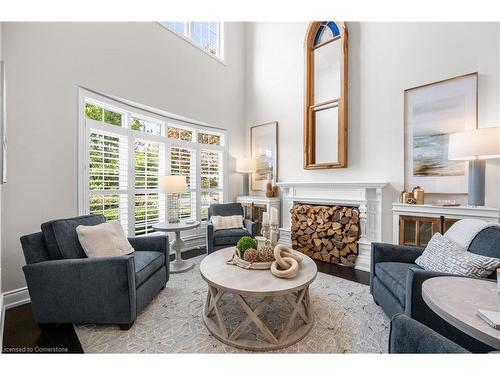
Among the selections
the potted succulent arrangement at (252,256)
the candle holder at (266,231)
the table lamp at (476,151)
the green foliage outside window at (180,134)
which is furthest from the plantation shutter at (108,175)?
the table lamp at (476,151)

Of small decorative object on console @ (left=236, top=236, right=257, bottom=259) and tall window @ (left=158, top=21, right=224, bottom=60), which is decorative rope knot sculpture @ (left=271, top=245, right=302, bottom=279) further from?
tall window @ (left=158, top=21, right=224, bottom=60)

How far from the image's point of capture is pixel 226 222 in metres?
3.64

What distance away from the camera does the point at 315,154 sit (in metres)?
3.95

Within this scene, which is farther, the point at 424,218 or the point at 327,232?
the point at 327,232

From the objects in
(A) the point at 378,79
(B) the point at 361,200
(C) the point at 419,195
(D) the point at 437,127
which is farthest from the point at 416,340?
(A) the point at 378,79

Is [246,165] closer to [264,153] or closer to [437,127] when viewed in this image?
[264,153]

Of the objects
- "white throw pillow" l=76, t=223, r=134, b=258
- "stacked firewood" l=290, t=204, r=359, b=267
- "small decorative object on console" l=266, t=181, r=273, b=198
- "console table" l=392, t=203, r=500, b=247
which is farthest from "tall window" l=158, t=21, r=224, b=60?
"console table" l=392, t=203, r=500, b=247

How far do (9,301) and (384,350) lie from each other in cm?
325

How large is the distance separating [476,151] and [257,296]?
2469 mm

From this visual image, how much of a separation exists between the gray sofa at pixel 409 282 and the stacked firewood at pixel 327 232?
1160mm

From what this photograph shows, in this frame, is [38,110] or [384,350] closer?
[384,350]

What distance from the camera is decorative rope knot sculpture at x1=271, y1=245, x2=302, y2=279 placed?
1.73 meters
